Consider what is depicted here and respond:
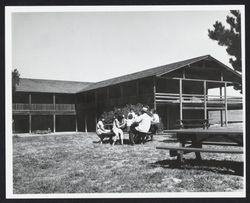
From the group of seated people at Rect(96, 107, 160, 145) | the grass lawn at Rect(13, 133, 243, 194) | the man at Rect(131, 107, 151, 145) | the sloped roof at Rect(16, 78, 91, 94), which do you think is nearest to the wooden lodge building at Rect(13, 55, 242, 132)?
the sloped roof at Rect(16, 78, 91, 94)

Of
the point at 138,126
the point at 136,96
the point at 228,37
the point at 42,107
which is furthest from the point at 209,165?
the point at 42,107

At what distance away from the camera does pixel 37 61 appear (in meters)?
11.3

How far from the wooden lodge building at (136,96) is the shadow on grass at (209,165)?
1328 centimetres

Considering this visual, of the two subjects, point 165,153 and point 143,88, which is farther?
point 143,88

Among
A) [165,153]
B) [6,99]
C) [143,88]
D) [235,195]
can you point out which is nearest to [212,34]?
[165,153]

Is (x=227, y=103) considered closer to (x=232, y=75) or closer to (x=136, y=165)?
(x=232, y=75)

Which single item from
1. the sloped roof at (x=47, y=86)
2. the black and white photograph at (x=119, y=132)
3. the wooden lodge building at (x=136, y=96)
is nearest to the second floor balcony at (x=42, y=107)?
the wooden lodge building at (x=136, y=96)

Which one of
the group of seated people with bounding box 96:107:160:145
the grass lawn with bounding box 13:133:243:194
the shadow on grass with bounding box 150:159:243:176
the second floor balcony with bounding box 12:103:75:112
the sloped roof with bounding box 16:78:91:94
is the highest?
the sloped roof with bounding box 16:78:91:94

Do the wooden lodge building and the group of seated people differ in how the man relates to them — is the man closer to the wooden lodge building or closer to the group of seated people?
the group of seated people

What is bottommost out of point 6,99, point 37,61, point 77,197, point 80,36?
point 77,197

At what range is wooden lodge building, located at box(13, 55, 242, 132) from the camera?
78.9 ft

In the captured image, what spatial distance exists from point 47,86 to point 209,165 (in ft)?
86.4

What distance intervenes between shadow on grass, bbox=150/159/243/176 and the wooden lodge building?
13.3m

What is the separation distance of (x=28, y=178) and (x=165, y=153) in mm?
4721
